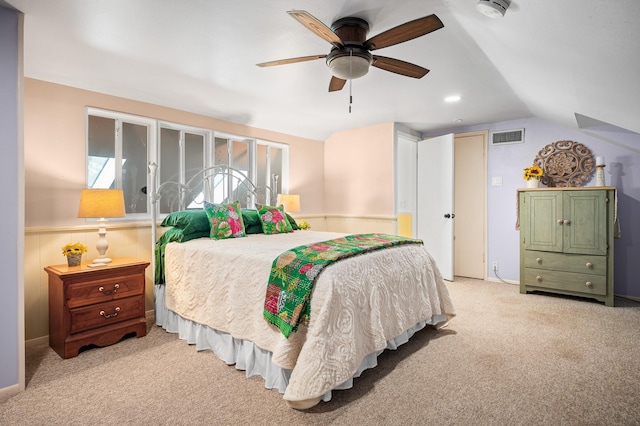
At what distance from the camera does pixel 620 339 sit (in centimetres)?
275

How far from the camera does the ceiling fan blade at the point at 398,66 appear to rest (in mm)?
2229

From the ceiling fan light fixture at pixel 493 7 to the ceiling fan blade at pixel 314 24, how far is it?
766 mm

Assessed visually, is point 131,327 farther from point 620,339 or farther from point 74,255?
point 620,339

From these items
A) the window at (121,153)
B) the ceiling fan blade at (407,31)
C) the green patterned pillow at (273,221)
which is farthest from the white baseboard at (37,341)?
the ceiling fan blade at (407,31)

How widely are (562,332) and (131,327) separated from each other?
3.65m

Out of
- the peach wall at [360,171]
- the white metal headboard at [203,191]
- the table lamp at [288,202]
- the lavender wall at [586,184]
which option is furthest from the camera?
the peach wall at [360,171]

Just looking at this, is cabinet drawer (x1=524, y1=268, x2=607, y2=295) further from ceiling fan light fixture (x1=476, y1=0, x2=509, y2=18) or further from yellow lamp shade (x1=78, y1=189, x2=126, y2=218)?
yellow lamp shade (x1=78, y1=189, x2=126, y2=218)

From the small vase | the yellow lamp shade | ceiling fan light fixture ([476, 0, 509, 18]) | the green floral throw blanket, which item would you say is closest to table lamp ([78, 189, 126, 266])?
the yellow lamp shade

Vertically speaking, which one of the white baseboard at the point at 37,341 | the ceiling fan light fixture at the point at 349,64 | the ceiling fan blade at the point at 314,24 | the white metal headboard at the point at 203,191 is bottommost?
the white baseboard at the point at 37,341

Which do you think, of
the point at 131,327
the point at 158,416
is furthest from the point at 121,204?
the point at 158,416

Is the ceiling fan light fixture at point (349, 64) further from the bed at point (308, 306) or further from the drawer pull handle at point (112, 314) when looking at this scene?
the drawer pull handle at point (112, 314)

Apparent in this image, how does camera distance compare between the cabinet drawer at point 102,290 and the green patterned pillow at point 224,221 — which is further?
the green patterned pillow at point 224,221

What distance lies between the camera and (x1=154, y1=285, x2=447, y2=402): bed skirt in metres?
2.02

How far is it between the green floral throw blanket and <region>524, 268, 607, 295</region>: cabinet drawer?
2.97 m
